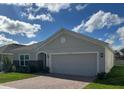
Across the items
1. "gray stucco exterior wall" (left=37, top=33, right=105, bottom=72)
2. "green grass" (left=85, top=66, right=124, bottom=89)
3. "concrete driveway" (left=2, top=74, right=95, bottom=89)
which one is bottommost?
"concrete driveway" (left=2, top=74, right=95, bottom=89)

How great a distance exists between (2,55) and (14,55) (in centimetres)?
137

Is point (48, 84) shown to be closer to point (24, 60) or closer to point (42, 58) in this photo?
point (42, 58)

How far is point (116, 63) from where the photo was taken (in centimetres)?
3359

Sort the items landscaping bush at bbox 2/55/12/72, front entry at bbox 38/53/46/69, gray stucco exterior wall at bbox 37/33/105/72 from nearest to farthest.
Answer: gray stucco exterior wall at bbox 37/33/105/72 < front entry at bbox 38/53/46/69 < landscaping bush at bbox 2/55/12/72

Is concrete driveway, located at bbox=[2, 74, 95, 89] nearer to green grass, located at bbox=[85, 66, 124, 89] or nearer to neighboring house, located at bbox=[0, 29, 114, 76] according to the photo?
green grass, located at bbox=[85, 66, 124, 89]

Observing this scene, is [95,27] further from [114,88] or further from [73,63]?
[114,88]

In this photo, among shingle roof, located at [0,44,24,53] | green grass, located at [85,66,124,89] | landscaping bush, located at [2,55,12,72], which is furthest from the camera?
shingle roof, located at [0,44,24,53]

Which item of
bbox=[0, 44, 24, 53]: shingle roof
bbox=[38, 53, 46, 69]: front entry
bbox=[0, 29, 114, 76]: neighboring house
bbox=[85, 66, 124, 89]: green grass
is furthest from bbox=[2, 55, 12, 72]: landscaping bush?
bbox=[85, 66, 124, 89]: green grass

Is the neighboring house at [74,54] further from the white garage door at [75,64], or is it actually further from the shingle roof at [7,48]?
the shingle roof at [7,48]

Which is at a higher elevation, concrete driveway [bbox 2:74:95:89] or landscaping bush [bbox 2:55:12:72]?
landscaping bush [bbox 2:55:12:72]

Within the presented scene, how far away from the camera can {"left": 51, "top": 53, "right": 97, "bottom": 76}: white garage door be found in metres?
17.2

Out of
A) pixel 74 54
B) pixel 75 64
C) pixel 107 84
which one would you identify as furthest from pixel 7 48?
pixel 107 84

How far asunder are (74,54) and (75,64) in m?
0.90

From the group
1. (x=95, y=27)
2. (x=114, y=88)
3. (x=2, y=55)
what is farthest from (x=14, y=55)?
(x=114, y=88)
